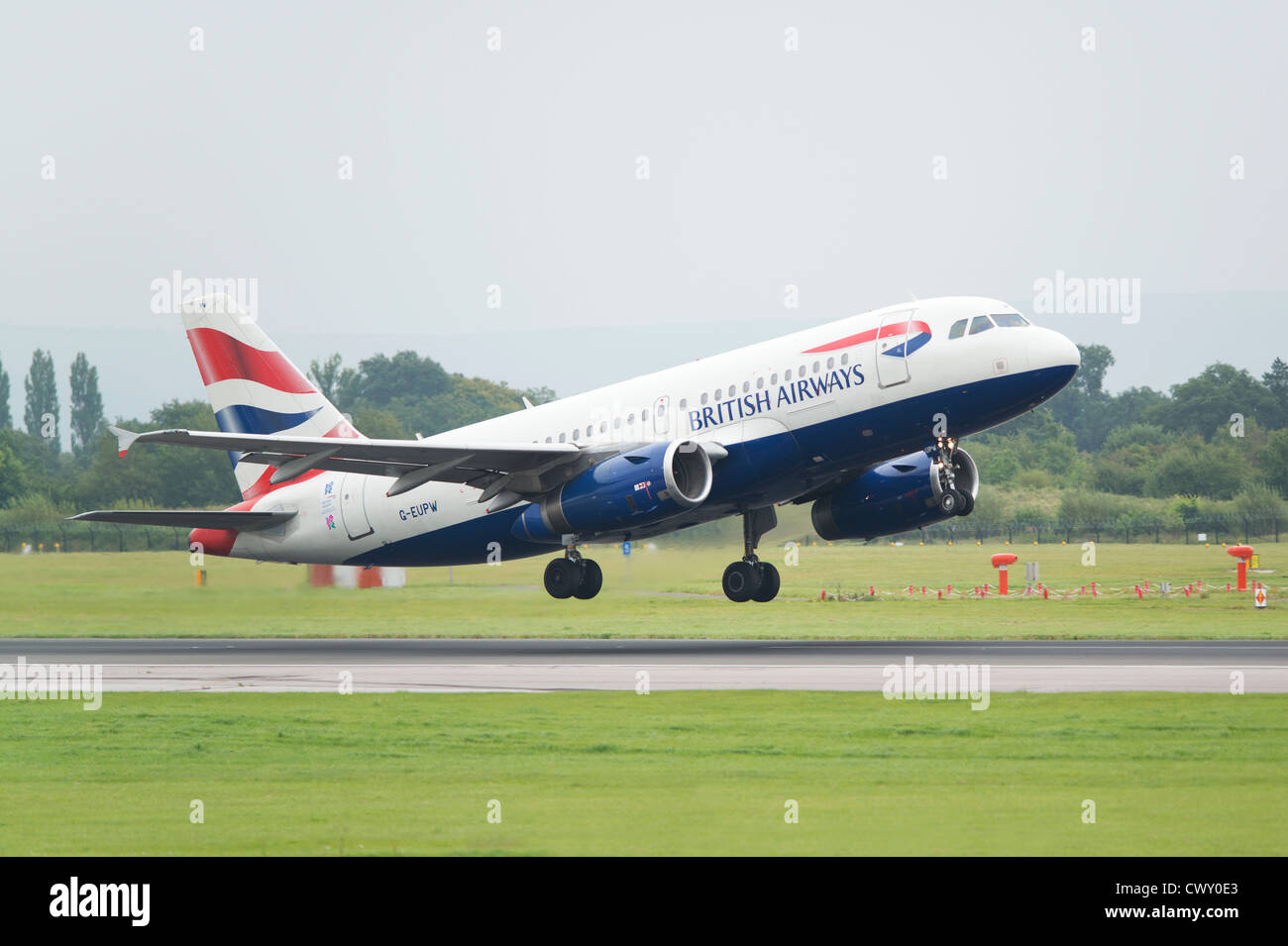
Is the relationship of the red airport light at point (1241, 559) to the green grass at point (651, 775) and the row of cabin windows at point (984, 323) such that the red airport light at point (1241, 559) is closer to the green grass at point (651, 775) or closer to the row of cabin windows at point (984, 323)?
the row of cabin windows at point (984, 323)

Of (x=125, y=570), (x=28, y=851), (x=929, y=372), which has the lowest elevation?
(x=28, y=851)

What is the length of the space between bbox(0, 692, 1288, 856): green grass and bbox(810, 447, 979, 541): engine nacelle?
1478 centimetres

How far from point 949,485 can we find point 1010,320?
14.4 ft

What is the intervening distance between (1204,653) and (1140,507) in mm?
42786

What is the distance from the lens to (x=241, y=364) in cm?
4378

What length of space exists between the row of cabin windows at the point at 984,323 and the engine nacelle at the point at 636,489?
20.2 ft

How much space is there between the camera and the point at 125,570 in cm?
4553

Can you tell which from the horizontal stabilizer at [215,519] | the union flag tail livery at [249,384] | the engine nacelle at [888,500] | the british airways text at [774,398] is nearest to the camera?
the british airways text at [774,398]

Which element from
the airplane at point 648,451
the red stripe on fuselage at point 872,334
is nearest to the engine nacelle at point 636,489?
the airplane at point 648,451

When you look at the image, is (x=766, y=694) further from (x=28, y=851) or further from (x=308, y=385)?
(x=308, y=385)

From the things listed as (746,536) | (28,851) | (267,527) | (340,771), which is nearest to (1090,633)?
(746,536)

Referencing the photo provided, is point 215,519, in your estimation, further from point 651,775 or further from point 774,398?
point 651,775

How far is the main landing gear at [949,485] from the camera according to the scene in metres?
34.2

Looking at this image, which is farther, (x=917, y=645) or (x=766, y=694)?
(x=917, y=645)
